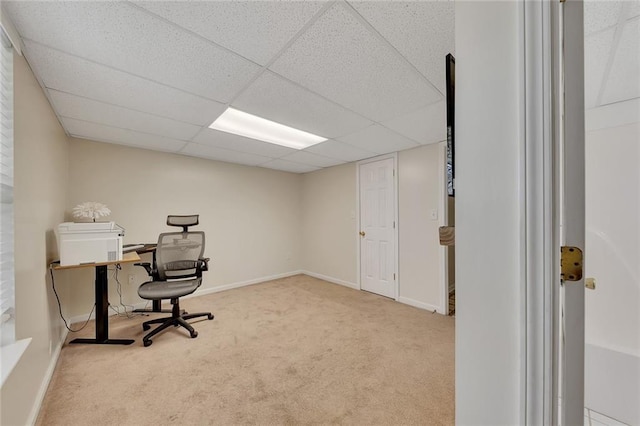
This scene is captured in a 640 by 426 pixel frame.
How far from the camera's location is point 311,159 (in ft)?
12.9

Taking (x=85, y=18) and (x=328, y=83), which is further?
(x=328, y=83)

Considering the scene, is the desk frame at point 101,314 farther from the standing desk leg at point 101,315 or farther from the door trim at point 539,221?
the door trim at point 539,221

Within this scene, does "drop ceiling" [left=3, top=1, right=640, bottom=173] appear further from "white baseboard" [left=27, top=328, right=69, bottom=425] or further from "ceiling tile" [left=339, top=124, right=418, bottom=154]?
"white baseboard" [left=27, top=328, right=69, bottom=425]

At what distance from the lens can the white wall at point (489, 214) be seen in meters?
0.53

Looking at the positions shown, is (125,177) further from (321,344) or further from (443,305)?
(443,305)

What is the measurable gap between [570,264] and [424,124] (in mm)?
2225

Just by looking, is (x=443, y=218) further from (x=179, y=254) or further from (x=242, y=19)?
(x=179, y=254)

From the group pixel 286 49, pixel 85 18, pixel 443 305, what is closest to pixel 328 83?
pixel 286 49

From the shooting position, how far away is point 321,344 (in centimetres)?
234

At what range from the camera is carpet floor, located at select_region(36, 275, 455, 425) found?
59.9 inches
